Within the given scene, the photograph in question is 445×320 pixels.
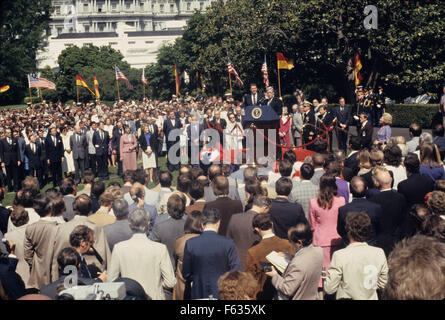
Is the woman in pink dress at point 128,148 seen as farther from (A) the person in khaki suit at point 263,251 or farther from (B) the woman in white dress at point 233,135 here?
(A) the person in khaki suit at point 263,251

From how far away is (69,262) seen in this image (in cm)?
494

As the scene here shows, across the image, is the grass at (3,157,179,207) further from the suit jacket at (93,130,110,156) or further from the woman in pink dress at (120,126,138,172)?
the suit jacket at (93,130,110,156)

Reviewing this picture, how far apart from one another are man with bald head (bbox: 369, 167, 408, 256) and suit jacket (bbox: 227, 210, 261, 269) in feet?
5.89

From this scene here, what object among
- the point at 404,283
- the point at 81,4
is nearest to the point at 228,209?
the point at 404,283

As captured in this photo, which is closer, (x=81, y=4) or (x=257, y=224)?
(x=257, y=224)

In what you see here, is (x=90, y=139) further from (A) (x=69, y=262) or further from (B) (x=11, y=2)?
(B) (x=11, y=2)

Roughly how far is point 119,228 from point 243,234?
1645 mm

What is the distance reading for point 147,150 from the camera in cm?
1514

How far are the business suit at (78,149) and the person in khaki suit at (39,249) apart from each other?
9.74 meters

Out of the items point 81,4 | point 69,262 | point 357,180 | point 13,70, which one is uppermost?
point 81,4

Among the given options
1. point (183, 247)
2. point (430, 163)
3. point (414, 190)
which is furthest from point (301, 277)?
point (430, 163)

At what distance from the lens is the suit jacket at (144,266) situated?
5305 millimetres

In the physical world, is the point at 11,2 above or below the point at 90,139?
above

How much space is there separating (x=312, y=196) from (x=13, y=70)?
6291 centimetres
